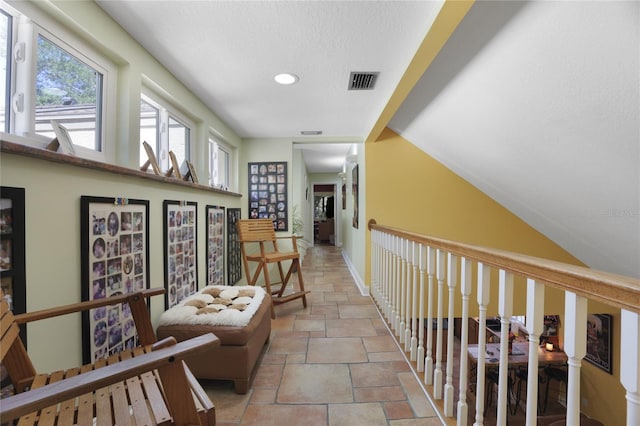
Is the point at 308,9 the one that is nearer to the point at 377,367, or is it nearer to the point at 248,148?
the point at 377,367

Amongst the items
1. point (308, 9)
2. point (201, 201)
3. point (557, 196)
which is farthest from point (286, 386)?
point (557, 196)

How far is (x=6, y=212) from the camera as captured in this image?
1.01 metres

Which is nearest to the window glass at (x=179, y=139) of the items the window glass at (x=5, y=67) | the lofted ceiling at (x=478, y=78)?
the lofted ceiling at (x=478, y=78)

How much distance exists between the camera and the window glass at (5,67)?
113 cm

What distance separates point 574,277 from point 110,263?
1.89 m

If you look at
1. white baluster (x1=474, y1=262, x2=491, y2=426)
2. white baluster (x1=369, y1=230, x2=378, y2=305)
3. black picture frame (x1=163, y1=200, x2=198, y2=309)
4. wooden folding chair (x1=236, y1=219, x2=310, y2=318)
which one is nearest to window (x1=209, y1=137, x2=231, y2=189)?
wooden folding chair (x1=236, y1=219, x2=310, y2=318)

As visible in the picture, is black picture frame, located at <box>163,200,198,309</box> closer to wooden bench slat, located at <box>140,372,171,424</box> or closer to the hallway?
the hallway

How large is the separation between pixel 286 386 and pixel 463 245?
4.32 ft

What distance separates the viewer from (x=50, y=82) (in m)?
1.32

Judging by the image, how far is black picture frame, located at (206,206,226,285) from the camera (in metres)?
2.82

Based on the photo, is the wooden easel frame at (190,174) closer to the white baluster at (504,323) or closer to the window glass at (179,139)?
the window glass at (179,139)

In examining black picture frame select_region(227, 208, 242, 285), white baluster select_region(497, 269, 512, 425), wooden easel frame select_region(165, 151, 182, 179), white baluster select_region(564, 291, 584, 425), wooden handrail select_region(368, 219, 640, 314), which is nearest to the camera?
wooden handrail select_region(368, 219, 640, 314)

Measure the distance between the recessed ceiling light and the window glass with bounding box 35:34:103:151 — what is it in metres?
1.13

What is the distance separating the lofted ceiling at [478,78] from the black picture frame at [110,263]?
1.06 meters
